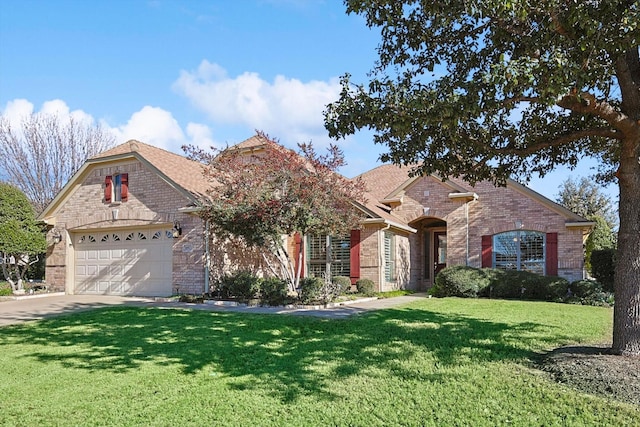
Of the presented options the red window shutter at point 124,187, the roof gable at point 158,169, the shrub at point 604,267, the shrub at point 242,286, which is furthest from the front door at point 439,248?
the red window shutter at point 124,187

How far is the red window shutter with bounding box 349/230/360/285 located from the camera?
16.8 meters

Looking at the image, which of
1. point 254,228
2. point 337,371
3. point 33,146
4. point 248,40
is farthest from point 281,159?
point 33,146

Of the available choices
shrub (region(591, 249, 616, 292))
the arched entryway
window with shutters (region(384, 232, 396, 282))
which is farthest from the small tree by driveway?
shrub (region(591, 249, 616, 292))

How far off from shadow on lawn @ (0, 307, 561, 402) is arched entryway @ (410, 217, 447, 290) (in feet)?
33.6

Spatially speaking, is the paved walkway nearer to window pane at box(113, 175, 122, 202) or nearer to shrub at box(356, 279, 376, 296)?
shrub at box(356, 279, 376, 296)

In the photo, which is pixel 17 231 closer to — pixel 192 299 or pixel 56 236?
pixel 56 236

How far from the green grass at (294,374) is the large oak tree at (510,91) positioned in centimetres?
194

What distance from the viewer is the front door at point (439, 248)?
20.7 meters

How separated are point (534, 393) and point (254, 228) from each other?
890cm

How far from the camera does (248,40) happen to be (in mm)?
12523

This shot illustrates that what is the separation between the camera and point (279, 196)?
41.9 ft

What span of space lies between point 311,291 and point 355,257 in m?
4.37

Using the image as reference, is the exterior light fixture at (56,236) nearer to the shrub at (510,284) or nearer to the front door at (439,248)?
the front door at (439,248)

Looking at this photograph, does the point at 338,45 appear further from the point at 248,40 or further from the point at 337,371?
the point at 337,371
